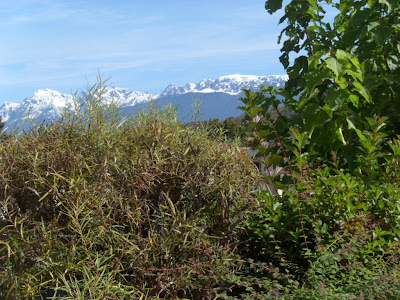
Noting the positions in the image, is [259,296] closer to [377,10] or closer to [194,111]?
[194,111]

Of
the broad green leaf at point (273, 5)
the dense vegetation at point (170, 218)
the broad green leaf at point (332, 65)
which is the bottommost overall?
the dense vegetation at point (170, 218)

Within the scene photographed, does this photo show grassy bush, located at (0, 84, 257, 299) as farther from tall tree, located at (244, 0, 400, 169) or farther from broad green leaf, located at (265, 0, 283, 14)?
broad green leaf, located at (265, 0, 283, 14)

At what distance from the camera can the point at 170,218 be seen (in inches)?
107

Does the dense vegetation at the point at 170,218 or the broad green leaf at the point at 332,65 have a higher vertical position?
the broad green leaf at the point at 332,65

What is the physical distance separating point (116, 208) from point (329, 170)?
7.14 feet

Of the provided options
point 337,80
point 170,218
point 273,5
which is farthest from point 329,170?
point 273,5

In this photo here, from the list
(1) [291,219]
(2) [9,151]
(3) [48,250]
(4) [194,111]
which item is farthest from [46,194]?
(1) [291,219]

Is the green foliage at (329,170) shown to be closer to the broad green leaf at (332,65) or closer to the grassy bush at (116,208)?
the broad green leaf at (332,65)

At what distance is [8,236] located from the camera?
252 centimetres

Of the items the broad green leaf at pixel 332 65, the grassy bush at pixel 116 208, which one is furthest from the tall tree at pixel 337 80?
the grassy bush at pixel 116 208

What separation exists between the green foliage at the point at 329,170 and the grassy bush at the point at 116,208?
38 centimetres

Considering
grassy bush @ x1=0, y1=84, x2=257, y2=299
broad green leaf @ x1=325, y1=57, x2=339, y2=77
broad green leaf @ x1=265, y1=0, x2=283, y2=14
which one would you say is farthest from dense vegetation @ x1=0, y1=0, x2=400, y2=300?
broad green leaf @ x1=265, y1=0, x2=283, y2=14

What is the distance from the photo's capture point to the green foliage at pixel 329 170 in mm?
2812

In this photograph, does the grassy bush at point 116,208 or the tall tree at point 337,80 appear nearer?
the grassy bush at point 116,208
